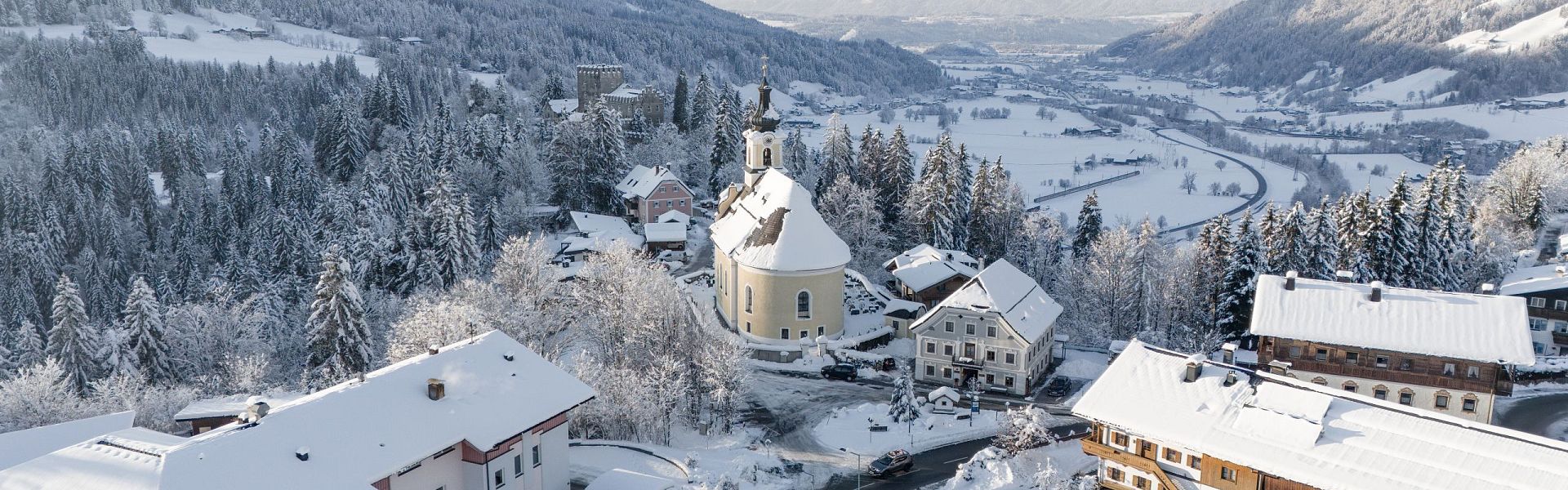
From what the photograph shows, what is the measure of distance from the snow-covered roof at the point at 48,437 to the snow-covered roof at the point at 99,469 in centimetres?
674

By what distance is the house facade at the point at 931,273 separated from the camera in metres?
59.1

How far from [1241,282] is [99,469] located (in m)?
47.9

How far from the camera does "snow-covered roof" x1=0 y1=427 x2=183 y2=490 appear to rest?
24594 millimetres

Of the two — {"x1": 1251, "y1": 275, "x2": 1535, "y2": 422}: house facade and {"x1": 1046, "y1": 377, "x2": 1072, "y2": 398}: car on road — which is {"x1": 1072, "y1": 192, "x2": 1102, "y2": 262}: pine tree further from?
{"x1": 1251, "y1": 275, "x2": 1535, "y2": 422}: house facade

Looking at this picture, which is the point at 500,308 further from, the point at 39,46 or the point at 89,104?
the point at 39,46

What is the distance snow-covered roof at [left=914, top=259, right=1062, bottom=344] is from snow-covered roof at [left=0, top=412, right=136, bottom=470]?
32692 millimetres

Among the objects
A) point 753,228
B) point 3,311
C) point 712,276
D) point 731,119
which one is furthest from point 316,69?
point 753,228

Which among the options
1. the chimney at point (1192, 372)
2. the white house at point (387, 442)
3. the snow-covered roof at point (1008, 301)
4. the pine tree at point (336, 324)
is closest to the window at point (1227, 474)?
the chimney at point (1192, 372)

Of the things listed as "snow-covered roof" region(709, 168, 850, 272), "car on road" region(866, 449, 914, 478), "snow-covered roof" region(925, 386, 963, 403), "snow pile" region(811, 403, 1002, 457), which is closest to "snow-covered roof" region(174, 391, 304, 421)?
"car on road" region(866, 449, 914, 478)

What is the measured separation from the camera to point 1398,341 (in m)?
40.3

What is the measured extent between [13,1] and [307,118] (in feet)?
207

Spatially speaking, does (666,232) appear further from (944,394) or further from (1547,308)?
(1547,308)

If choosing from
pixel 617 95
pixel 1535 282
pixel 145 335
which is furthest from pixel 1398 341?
pixel 617 95

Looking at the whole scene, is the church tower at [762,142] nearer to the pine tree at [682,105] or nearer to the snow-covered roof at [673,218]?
the snow-covered roof at [673,218]
